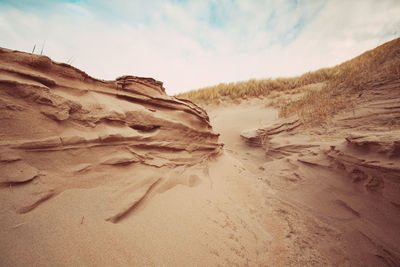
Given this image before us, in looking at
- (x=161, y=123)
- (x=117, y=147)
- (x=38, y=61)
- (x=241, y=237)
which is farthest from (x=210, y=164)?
(x=38, y=61)

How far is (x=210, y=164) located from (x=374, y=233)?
240 cm

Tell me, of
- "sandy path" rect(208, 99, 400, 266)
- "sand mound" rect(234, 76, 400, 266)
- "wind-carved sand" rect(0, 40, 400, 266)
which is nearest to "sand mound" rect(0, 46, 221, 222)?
"wind-carved sand" rect(0, 40, 400, 266)

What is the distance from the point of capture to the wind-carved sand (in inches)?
48.6

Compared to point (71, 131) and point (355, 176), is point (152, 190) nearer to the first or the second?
point (71, 131)

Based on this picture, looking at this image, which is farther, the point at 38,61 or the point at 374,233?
the point at 374,233

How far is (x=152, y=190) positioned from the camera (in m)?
1.97

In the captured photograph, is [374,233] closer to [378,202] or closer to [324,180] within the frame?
[378,202]

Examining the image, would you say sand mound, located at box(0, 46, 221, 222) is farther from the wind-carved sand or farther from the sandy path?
the sandy path

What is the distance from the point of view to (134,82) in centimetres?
264

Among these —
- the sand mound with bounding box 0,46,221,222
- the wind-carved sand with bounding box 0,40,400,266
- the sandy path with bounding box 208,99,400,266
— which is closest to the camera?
the wind-carved sand with bounding box 0,40,400,266

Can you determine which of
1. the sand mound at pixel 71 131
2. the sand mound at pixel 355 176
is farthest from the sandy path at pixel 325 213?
the sand mound at pixel 71 131

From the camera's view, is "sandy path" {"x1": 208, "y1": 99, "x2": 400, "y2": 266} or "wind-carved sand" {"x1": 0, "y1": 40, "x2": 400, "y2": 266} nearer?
"wind-carved sand" {"x1": 0, "y1": 40, "x2": 400, "y2": 266}

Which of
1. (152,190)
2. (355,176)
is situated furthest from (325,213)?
(152,190)

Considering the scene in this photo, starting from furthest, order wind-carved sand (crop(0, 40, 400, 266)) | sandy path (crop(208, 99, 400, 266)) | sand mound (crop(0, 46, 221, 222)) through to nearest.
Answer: sandy path (crop(208, 99, 400, 266))
sand mound (crop(0, 46, 221, 222))
wind-carved sand (crop(0, 40, 400, 266))
